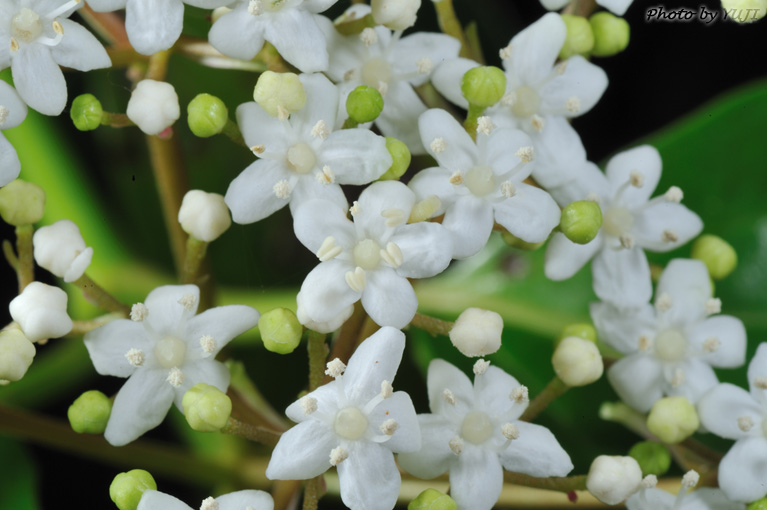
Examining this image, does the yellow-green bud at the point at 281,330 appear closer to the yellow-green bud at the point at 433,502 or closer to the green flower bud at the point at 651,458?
the yellow-green bud at the point at 433,502

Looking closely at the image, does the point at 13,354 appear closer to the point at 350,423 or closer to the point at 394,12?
the point at 350,423

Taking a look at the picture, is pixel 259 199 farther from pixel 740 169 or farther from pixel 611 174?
pixel 740 169

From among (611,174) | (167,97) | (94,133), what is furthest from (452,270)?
(167,97)

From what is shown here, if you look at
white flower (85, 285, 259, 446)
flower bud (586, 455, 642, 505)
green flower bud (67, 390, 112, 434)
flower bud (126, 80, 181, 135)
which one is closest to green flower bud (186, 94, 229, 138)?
flower bud (126, 80, 181, 135)

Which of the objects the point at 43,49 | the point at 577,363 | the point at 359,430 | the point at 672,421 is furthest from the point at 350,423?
the point at 43,49

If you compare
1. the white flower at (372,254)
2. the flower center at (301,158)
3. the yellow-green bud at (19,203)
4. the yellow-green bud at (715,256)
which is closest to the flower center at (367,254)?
the white flower at (372,254)
